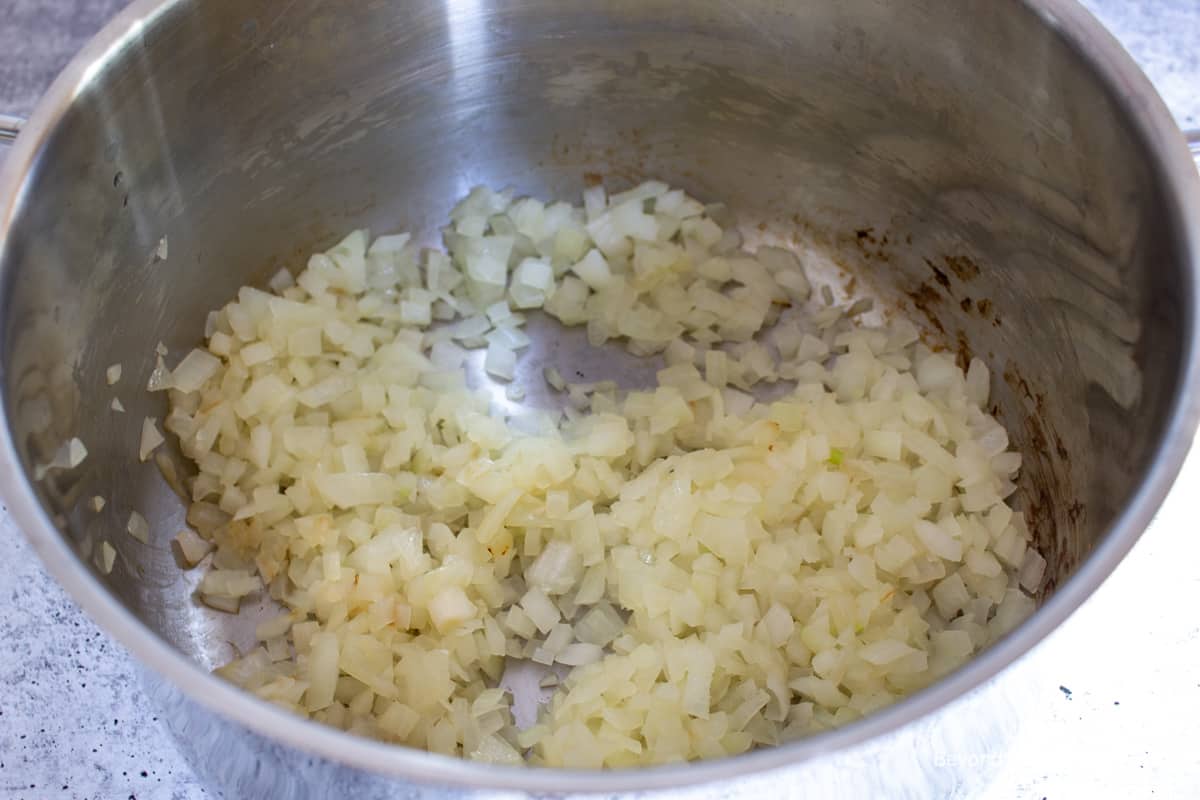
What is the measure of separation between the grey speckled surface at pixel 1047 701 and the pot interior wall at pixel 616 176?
90 mm

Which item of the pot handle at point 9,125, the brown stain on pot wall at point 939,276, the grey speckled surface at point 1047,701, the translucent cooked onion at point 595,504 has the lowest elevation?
the grey speckled surface at point 1047,701

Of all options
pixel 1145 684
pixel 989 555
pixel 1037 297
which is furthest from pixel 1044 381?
pixel 1145 684

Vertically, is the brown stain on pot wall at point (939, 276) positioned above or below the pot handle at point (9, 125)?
below

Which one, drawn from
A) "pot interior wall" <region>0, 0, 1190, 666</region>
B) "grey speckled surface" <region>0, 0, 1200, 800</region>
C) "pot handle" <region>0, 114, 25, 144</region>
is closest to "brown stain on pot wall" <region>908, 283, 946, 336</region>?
"pot interior wall" <region>0, 0, 1190, 666</region>


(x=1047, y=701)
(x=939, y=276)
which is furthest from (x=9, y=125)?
(x=1047, y=701)

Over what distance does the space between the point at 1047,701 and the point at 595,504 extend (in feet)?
1.69

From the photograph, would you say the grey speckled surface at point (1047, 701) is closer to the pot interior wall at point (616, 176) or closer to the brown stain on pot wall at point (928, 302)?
the pot interior wall at point (616, 176)

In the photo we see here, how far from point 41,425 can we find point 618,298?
2.33ft

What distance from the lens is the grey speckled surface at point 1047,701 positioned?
113 centimetres

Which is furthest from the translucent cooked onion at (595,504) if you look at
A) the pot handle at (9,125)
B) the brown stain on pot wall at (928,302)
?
the pot handle at (9,125)

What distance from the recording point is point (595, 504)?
132 centimetres

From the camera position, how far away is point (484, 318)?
150 centimetres

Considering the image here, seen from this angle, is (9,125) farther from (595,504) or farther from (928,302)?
(928,302)

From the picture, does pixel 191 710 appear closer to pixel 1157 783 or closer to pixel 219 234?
pixel 219 234
